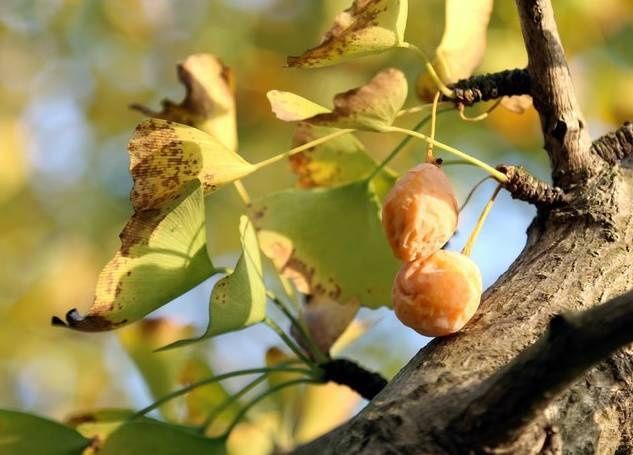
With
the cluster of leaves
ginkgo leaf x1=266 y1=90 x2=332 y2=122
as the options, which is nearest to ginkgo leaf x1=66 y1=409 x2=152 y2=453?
the cluster of leaves

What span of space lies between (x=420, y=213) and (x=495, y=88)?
0.20 m

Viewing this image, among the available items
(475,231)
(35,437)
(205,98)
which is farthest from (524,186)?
(35,437)

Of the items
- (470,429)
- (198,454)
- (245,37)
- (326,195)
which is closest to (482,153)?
(245,37)

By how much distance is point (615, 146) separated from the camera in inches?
38.0

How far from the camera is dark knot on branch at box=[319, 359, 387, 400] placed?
1.07 metres

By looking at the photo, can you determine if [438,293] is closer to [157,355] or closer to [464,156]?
[464,156]

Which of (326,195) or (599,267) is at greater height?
(326,195)

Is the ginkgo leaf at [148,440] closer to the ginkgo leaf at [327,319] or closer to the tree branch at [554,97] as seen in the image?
the ginkgo leaf at [327,319]

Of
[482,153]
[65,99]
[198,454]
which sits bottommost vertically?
[198,454]

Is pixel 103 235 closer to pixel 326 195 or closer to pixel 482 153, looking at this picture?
pixel 482 153

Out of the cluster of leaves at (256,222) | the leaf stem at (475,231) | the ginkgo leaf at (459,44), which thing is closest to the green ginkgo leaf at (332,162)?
the cluster of leaves at (256,222)

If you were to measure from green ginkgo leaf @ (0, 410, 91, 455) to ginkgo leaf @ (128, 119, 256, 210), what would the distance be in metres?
0.27

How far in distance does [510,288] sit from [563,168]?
160 mm

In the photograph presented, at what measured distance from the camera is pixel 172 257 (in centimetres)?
90
